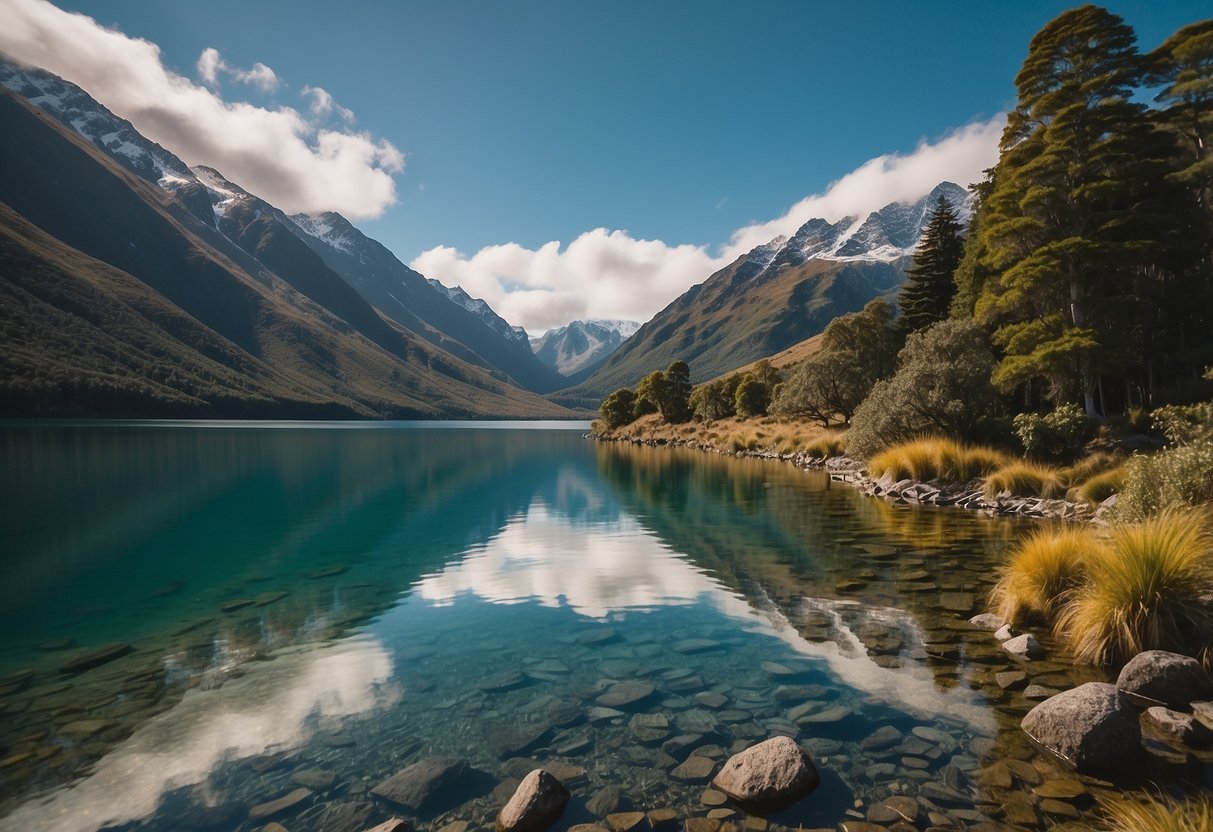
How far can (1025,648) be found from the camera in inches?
409

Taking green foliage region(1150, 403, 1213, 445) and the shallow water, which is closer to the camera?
the shallow water

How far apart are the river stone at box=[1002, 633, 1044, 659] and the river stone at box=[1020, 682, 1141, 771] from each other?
2.89 meters

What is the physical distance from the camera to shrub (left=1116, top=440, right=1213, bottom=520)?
14.5 metres

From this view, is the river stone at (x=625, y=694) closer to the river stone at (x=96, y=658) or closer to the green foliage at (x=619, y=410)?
the river stone at (x=96, y=658)

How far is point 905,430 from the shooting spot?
3641 centimetres

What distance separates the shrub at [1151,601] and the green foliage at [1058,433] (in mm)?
20788

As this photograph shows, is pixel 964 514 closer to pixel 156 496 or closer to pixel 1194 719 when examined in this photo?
pixel 1194 719

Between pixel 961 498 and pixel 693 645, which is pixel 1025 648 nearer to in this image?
pixel 693 645

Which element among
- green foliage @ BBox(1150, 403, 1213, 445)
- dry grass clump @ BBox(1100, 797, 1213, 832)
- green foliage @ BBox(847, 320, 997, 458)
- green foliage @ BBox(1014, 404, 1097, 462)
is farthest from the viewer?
green foliage @ BBox(847, 320, 997, 458)

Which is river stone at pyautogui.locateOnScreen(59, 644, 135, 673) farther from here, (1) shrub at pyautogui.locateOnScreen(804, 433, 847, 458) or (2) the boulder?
(1) shrub at pyautogui.locateOnScreen(804, 433, 847, 458)

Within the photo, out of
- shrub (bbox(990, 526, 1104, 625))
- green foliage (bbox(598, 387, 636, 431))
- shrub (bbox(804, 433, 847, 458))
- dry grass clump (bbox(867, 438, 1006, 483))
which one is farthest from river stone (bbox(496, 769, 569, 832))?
green foliage (bbox(598, 387, 636, 431))

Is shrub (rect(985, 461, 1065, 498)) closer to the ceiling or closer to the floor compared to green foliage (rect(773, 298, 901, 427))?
closer to the floor

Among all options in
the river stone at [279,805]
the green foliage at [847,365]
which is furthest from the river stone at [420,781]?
the green foliage at [847,365]

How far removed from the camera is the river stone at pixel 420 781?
23.2 ft
